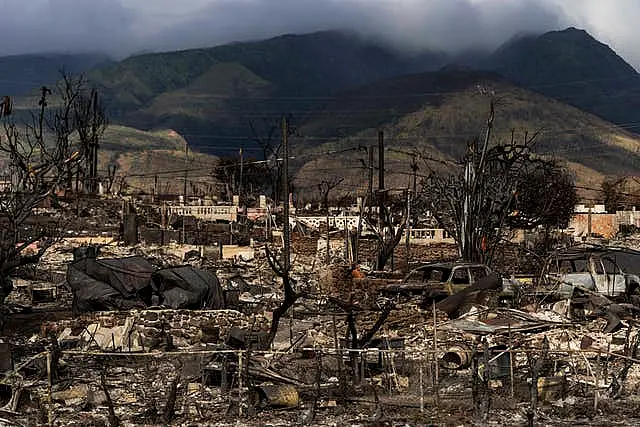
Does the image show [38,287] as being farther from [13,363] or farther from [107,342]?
[13,363]

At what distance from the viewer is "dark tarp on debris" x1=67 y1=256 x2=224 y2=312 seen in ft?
58.5

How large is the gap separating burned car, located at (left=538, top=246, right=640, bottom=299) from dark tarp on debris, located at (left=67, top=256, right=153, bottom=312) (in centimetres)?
831

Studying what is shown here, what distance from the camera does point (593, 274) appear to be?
1933 centimetres

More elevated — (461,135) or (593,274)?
(461,135)

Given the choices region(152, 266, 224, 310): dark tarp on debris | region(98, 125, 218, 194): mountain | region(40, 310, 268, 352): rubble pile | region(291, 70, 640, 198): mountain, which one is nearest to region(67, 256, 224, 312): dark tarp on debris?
region(152, 266, 224, 310): dark tarp on debris

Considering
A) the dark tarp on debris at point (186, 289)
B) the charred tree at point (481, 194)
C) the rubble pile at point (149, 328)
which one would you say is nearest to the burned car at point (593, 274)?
the charred tree at point (481, 194)

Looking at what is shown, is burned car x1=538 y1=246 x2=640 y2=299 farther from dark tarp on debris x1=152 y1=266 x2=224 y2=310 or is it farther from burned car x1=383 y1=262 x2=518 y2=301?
dark tarp on debris x1=152 y1=266 x2=224 y2=310

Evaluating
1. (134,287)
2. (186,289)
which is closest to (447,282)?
(186,289)

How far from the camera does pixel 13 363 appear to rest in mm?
12938

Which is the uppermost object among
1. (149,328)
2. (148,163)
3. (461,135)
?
(461,135)

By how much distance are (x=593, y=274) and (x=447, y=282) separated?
313cm

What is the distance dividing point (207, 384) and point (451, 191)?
15300mm

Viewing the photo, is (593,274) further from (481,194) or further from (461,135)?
(461,135)

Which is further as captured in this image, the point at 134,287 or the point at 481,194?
the point at 481,194
